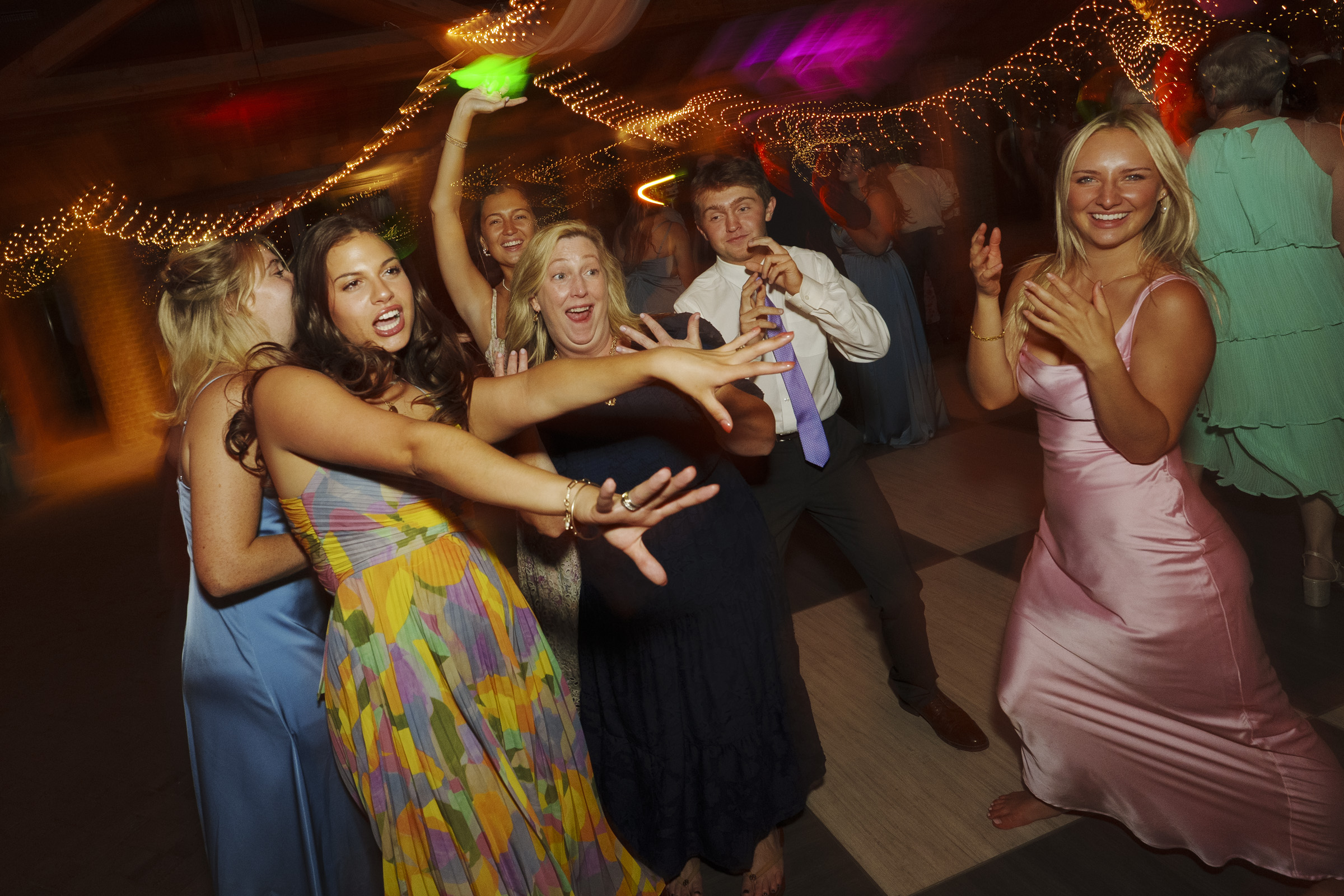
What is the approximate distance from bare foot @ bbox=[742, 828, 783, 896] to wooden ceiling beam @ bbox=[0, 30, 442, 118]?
20.8ft

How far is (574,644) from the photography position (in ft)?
5.92

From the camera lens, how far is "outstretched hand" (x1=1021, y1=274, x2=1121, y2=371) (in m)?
1.45

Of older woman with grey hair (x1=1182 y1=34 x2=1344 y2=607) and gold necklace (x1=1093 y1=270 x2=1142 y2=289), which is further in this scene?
older woman with grey hair (x1=1182 y1=34 x2=1344 y2=607)

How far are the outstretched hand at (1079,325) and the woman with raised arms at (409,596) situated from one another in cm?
61

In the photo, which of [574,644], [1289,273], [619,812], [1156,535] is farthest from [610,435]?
[1289,273]

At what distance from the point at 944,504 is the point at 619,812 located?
2.51 meters

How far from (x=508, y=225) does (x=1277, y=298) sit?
238 centimetres

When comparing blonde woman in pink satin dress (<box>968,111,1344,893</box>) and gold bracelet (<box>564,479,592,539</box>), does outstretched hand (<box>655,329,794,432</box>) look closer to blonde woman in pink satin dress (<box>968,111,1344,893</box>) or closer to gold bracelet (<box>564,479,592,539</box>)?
gold bracelet (<box>564,479,592,539</box>)

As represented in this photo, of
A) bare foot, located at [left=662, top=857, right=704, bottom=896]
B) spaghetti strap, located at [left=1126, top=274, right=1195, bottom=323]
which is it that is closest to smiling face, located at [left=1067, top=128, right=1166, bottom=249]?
spaghetti strap, located at [left=1126, top=274, right=1195, bottom=323]

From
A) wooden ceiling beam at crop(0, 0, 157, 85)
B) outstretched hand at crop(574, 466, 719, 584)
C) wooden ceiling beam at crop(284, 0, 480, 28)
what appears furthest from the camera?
wooden ceiling beam at crop(284, 0, 480, 28)

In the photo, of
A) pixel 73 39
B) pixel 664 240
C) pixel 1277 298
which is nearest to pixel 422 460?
pixel 1277 298

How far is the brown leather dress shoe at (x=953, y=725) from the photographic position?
7.19 feet

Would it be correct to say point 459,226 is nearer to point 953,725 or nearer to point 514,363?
point 514,363

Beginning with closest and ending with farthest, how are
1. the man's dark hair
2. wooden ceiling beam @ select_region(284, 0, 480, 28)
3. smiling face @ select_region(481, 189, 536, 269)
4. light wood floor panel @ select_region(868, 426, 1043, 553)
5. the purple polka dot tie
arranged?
the purple polka dot tie, the man's dark hair, smiling face @ select_region(481, 189, 536, 269), light wood floor panel @ select_region(868, 426, 1043, 553), wooden ceiling beam @ select_region(284, 0, 480, 28)
